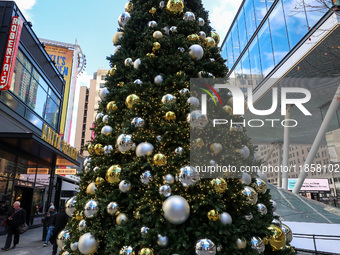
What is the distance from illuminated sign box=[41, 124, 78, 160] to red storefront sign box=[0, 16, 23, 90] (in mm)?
3124

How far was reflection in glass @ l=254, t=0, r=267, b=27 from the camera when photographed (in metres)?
18.7

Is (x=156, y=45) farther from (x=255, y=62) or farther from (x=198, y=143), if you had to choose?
(x=255, y=62)

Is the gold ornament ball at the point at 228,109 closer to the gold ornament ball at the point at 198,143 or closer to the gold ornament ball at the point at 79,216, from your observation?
the gold ornament ball at the point at 198,143

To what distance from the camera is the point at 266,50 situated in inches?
705

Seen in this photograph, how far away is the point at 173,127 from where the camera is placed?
3213 mm

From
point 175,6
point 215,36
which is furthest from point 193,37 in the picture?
point 215,36

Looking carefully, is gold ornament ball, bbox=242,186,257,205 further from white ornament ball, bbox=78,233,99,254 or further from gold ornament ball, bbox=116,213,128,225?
white ornament ball, bbox=78,233,99,254

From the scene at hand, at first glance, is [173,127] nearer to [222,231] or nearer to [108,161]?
[108,161]

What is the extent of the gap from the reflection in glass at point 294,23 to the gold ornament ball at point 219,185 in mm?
13615

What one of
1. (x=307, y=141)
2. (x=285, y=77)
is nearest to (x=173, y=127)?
(x=285, y=77)

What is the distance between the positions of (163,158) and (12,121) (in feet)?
39.7

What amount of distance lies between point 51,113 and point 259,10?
18649mm

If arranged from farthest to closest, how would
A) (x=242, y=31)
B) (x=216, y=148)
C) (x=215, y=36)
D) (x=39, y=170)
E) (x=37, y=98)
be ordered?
(x=242, y=31) < (x=39, y=170) < (x=37, y=98) < (x=215, y=36) < (x=216, y=148)

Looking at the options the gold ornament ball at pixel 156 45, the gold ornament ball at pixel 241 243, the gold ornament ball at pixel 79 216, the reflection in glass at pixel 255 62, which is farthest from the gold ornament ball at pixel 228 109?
the reflection in glass at pixel 255 62
